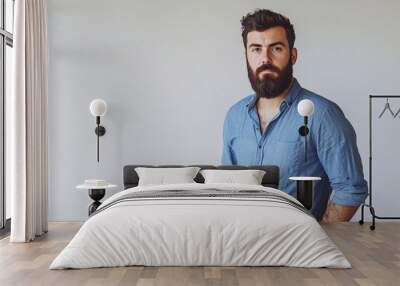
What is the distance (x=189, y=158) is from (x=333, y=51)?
2252 millimetres

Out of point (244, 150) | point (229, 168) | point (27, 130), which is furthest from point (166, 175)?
point (27, 130)

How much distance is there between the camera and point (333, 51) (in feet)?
24.4

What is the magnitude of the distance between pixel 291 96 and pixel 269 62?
51cm

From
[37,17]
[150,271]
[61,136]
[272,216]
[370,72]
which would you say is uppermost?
[37,17]

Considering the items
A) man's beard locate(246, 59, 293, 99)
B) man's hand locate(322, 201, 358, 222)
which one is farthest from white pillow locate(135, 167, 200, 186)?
man's hand locate(322, 201, 358, 222)

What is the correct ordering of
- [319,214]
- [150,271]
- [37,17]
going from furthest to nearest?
[319,214] → [37,17] → [150,271]

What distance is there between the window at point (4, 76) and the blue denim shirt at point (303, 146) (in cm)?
263

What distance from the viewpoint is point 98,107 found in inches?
280

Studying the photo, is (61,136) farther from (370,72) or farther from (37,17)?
(370,72)

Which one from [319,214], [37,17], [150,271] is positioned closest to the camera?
[150,271]

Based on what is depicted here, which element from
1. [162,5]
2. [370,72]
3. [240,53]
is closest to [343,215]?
[370,72]

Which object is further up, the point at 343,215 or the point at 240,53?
the point at 240,53

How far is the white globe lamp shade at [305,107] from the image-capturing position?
703cm

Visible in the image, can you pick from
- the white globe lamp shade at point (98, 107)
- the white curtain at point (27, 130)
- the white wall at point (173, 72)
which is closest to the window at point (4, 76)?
the white curtain at point (27, 130)
